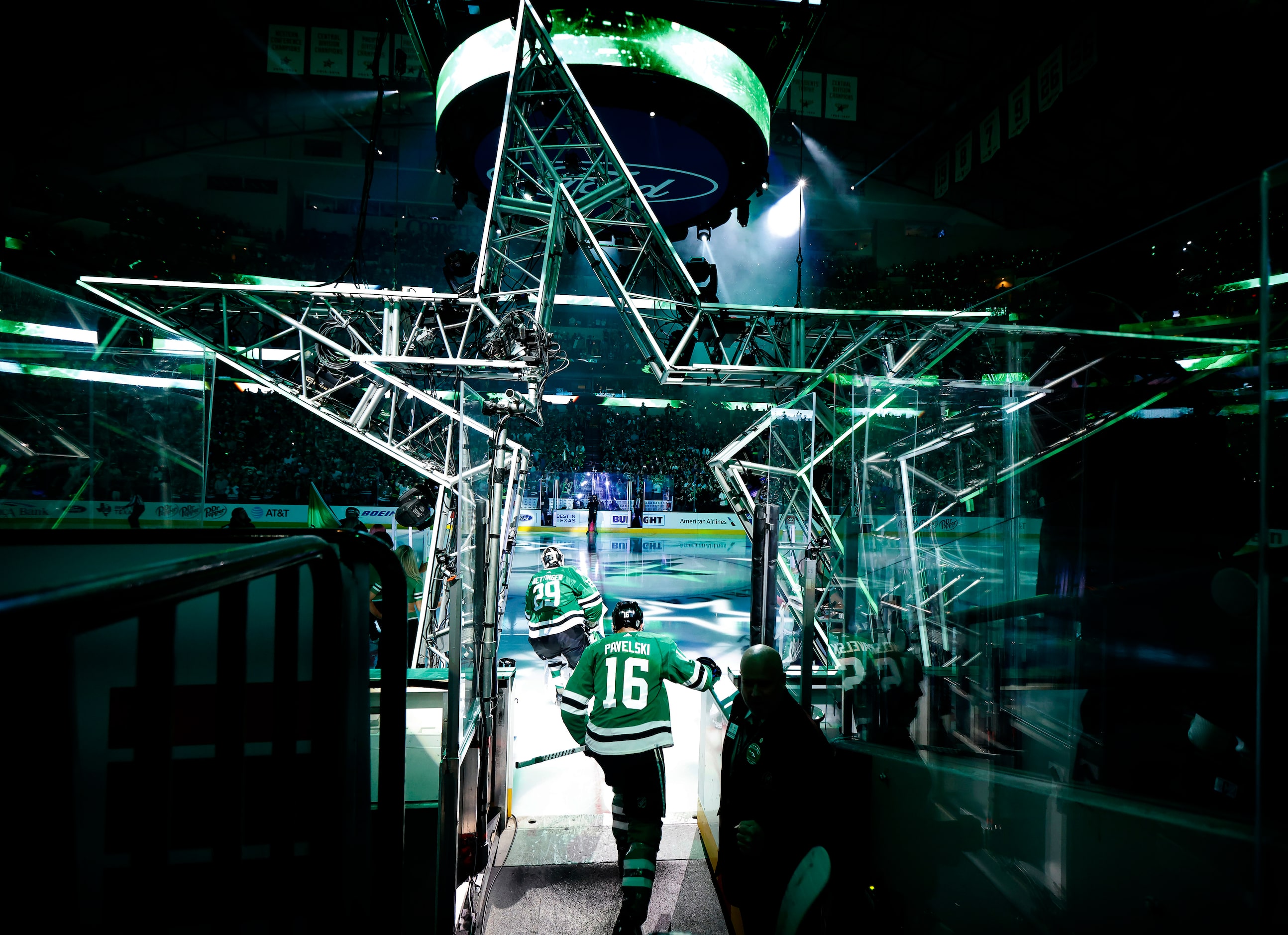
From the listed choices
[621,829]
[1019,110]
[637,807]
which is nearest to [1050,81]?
[1019,110]

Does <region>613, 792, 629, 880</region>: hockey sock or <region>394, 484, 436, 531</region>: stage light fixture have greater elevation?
<region>394, 484, 436, 531</region>: stage light fixture

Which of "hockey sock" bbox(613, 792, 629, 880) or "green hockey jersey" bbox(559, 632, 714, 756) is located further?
"green hockey jersey" bbox(559, 632, 714, 756)

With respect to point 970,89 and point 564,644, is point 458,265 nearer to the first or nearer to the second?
point 564,644

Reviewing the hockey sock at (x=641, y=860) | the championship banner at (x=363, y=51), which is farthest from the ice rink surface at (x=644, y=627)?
the championship banner at (x=363, y=51)

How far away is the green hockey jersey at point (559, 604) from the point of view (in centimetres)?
672

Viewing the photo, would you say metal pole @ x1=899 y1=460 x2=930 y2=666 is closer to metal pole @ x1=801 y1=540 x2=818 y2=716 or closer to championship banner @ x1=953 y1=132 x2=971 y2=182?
metal pole @ x1=801 y1=540 x2=818 y2=716

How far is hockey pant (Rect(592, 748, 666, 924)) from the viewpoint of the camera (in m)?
3.37

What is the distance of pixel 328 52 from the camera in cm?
807

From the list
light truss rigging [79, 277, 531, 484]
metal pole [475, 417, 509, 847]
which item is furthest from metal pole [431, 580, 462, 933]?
light truss rigging [79, 277, 531, 484]

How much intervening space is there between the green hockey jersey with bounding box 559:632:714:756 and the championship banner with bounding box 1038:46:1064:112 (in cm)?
924

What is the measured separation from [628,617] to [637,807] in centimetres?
110

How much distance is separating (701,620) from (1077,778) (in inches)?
322

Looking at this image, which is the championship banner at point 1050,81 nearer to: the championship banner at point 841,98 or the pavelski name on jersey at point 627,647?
the championship banner at point 841,98

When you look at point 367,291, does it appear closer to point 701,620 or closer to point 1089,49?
point 701,620
